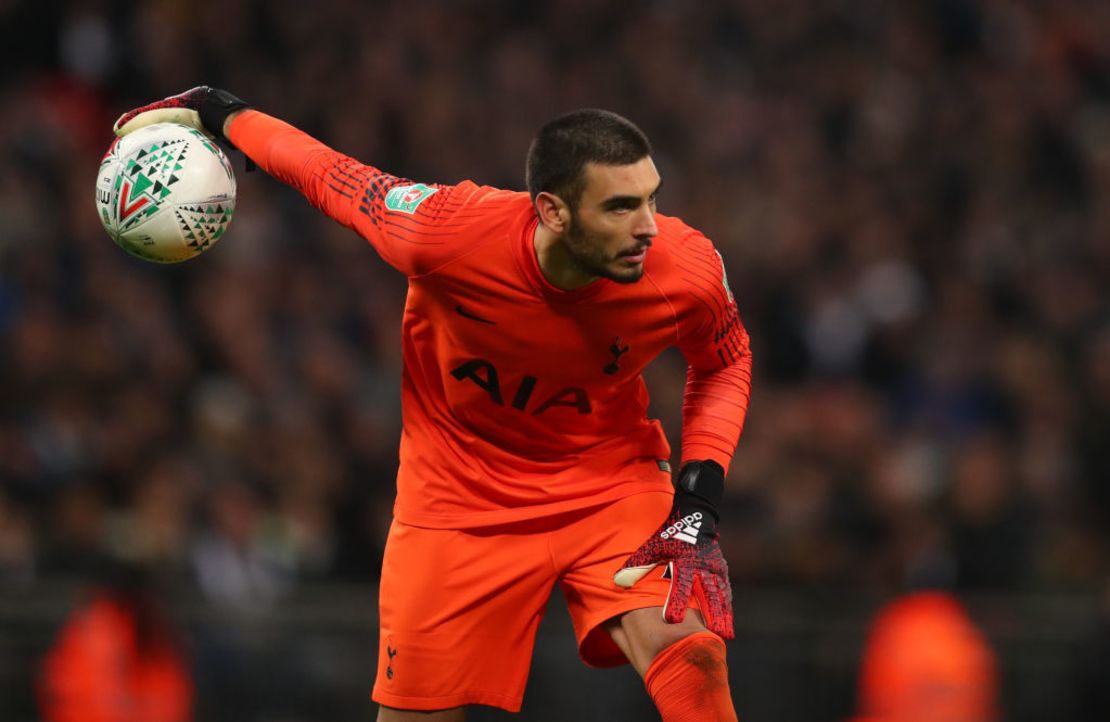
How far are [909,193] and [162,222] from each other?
24.5 feet

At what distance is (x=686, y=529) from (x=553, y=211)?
0.90m

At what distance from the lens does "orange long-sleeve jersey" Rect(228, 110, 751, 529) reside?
464 centimetres

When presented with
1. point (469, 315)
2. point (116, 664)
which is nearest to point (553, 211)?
point (469, 315)

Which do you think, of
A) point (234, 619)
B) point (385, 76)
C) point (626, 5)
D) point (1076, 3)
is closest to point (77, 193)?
point (385, 76)

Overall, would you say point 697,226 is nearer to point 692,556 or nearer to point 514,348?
point 514,348

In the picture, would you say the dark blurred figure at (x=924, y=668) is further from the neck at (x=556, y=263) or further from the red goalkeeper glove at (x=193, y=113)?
the red goalkeeper glove at (x=193, y=113)

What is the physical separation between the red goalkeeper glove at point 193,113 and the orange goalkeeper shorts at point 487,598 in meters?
1.36

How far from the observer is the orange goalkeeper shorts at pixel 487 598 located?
4.86 metres

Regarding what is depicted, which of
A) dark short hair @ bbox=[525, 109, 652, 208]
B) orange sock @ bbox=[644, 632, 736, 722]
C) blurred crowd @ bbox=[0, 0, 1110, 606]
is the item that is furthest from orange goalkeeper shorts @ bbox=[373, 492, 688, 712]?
blurred crowd @ bbox=[0, 0, 1110, 606]

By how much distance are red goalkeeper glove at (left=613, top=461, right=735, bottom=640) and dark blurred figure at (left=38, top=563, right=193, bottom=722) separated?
3.90m

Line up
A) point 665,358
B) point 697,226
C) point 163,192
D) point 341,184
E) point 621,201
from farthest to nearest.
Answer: point 697,226
point 665,358
point 163,192
point 341,184
point 621,201

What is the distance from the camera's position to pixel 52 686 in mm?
8000

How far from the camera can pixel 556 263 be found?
4.59m

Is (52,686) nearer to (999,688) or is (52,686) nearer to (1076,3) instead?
(999,688)
